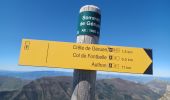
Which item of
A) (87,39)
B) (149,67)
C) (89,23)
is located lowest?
(149,67)

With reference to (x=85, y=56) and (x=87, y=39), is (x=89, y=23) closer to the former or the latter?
(x=87, y=39)

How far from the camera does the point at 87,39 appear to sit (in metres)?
5.11

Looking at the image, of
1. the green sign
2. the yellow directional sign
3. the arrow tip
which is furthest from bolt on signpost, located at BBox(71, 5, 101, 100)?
the arrow tip

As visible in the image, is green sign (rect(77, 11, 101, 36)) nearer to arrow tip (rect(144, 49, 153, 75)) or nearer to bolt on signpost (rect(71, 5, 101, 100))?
bolt on signpost (rect(71, 5, 101, 100))

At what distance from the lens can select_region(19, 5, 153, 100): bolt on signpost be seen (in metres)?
4.95

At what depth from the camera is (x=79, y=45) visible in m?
5.13

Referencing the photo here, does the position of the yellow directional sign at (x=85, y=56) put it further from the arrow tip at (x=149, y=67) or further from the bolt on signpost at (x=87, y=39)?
the bolt on signpost at (x=87, y=39)

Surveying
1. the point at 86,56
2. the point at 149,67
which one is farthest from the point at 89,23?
the point at 149,67

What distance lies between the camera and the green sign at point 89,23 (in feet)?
16.4

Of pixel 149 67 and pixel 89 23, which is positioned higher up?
pixel 89 23

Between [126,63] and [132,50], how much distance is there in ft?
1.10

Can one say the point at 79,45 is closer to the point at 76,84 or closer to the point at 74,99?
the point at 76,84

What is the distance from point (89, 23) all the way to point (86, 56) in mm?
731

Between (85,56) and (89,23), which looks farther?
(85,56)
